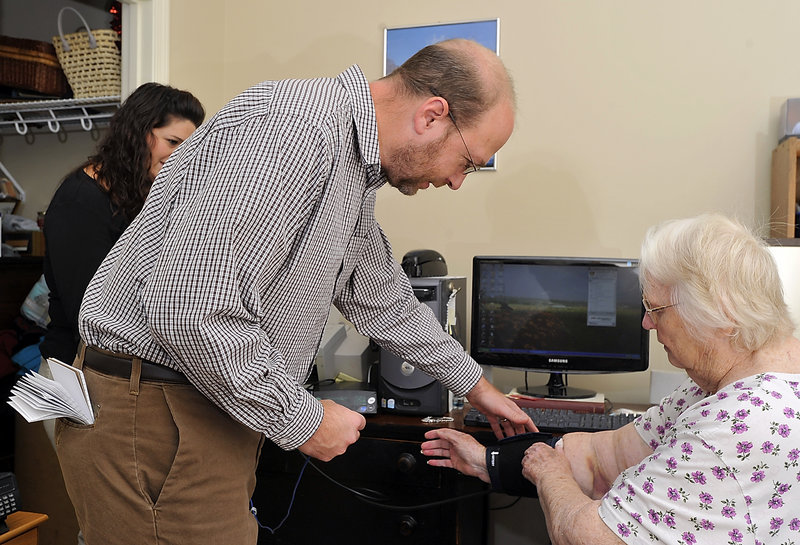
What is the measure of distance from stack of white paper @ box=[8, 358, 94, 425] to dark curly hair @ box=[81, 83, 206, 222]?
0.70 meters

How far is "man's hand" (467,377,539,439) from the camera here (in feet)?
5.72

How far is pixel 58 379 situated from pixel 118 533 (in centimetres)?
29

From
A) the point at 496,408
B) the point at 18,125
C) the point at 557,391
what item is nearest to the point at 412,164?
the point at 496,408

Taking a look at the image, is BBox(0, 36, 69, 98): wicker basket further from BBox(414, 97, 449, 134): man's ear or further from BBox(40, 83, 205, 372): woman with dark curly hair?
BBox(414, 97, 449, 134): man's ear

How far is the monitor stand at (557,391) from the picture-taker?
2.31 m

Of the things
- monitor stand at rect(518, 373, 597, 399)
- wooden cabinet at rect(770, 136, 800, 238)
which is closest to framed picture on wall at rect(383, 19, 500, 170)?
monitor stand at rect(518, 373, 597, 399)

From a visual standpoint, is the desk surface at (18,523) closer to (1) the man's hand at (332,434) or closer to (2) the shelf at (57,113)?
(1) the man's hand at (332,434)

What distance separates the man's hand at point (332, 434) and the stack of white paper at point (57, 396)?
385 millimetres

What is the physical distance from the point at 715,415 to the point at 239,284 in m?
0.75

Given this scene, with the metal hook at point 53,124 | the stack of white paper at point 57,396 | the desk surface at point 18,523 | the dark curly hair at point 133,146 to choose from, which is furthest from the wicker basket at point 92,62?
the stack of white paper at point 57,396

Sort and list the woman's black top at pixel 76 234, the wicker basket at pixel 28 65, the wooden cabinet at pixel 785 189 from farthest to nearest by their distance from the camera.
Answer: the wicker basket at pixel 28 65 → the wooden cabinet at pixel 785 189 → the woman's black top at pixel 76 234

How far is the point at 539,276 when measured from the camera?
232cm

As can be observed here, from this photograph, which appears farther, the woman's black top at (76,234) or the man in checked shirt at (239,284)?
the woman's black top at (76,234)

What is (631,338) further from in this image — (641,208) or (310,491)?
(310,491)
